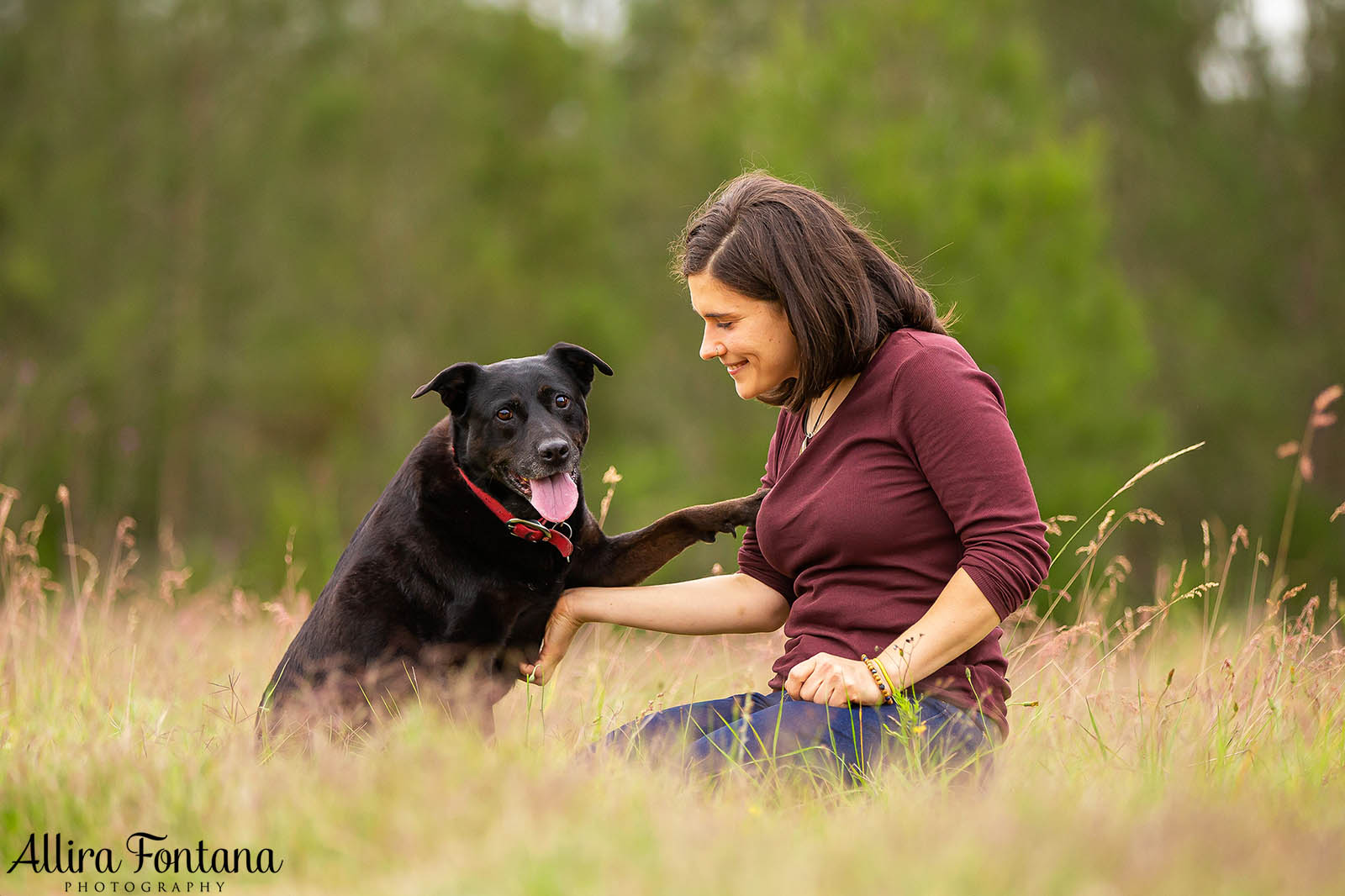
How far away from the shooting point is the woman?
256 cm

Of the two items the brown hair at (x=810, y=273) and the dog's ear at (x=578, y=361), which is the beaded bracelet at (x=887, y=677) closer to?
the brown hair at (x=810, y=273)

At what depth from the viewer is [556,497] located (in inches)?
134

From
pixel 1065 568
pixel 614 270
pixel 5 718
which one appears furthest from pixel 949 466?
pixel 614 270

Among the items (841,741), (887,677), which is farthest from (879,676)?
(841,741)

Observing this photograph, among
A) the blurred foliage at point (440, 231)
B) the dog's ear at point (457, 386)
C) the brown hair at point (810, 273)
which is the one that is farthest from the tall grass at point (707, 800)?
the blurred foliage at point (440, 231)

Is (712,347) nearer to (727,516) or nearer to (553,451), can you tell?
(727,516)

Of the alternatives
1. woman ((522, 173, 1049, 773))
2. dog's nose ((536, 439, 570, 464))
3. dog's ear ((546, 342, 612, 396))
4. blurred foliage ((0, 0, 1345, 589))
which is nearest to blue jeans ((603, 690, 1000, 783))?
woman ((522, 173, 1049, 773))

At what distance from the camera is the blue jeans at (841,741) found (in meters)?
2.54

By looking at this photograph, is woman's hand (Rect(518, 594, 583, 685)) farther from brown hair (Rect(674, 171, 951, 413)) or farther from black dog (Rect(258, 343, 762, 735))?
brown hair (Rect(674, 171, 951, 413))

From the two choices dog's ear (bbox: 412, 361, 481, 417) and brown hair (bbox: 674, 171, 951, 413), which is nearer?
brown hair (bbox: 674, 171, 951, 413)

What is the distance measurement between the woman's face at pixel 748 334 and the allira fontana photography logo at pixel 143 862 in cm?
147

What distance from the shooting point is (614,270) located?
58.7ft

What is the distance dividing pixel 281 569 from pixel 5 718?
6016mm

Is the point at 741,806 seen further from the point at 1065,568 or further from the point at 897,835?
the point at 1065,568
